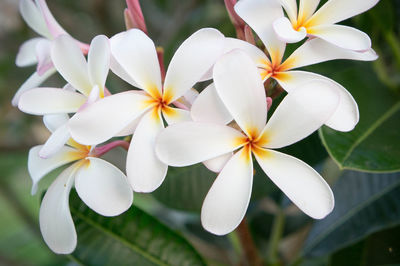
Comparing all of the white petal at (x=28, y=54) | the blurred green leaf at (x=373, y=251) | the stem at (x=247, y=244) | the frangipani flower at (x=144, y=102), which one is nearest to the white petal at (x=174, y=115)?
the frangipani flower at (x=144, y=102)

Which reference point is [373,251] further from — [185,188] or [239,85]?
[239,85]

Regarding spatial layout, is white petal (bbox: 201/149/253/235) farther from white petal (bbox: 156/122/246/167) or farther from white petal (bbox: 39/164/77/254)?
white petal (bbox: 39/164/77/254)

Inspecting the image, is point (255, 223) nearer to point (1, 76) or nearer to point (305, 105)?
point (305, 105)

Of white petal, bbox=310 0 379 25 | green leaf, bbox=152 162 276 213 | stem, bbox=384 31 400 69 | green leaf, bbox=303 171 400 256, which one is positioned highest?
white petal, bbox=310 0 379 25

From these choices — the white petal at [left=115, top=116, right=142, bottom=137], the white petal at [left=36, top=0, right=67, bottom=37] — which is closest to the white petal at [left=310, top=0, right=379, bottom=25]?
the white petal at [left=115, top=116, right=142, bottom=137]

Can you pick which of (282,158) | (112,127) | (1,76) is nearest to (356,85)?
(282,158)

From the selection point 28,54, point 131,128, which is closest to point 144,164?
point 131,128

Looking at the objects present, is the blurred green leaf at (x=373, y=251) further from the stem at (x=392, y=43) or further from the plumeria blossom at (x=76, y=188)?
the plumeria blossom at (x=76, y=188)
